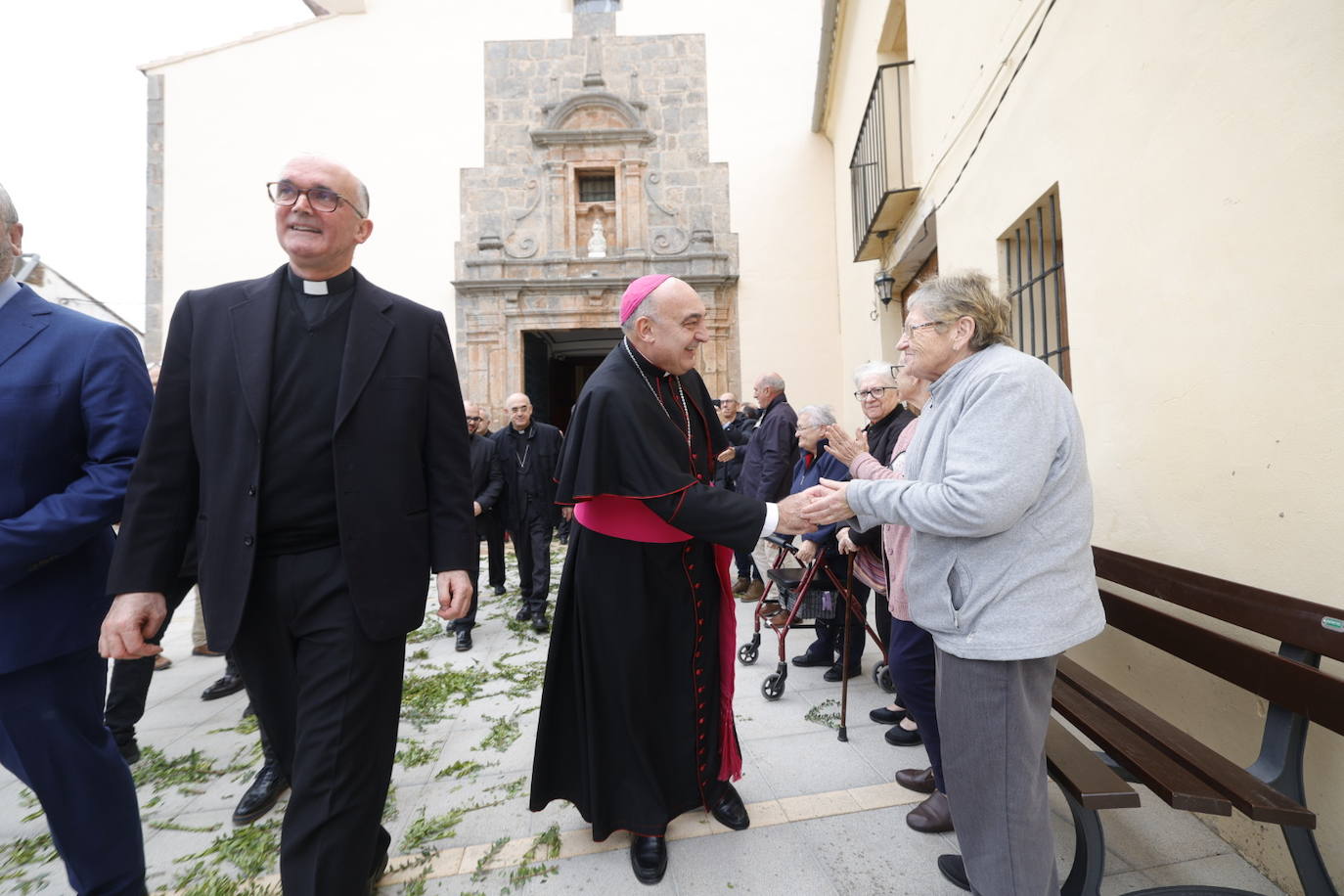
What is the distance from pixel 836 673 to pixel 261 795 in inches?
122

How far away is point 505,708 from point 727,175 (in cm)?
1023

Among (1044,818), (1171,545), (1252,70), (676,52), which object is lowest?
(1044,818)

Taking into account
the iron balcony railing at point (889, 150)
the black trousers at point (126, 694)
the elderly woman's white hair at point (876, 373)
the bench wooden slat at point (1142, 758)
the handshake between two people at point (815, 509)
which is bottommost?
the black trousers at point (126, 694)

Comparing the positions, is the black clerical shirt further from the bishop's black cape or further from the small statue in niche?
the small statue in niche

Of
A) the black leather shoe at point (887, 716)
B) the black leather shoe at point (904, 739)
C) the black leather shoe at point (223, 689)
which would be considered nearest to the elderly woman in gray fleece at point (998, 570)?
the black leather shoe at point (904, 739)

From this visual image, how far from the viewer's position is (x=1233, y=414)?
7.11 feet

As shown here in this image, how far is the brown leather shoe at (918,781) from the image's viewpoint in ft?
8.67

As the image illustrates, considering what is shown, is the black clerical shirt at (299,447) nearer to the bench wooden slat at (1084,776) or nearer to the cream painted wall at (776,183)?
the bench wooden slat at (1084,776)

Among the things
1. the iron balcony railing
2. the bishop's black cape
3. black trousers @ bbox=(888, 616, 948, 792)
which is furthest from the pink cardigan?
the iron balcony railing

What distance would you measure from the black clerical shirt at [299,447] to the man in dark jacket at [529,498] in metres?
3.83

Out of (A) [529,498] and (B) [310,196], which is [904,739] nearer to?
(B) [310,196]

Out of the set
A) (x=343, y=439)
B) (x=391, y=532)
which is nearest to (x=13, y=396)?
(x=343, y=439)

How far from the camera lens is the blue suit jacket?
174 cm

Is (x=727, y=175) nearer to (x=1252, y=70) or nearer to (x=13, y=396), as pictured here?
(x=1252, y=70)
